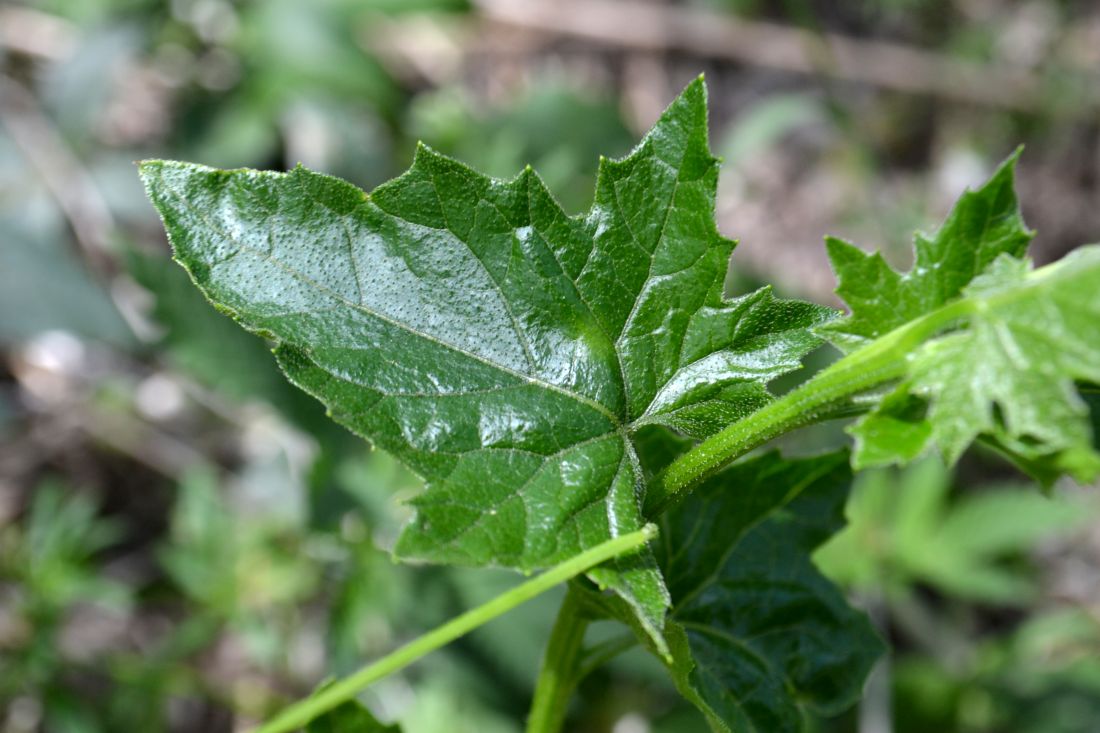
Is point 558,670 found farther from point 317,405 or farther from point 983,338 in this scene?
point 317,405

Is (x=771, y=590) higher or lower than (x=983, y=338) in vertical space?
lower

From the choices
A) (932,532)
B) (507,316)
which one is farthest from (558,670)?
(932,532)

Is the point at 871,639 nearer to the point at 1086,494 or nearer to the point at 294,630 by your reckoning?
the point at 294,630

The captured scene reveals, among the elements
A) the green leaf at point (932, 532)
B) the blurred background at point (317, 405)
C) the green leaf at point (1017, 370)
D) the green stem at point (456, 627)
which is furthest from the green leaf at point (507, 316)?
the green leaf at point (932, 532)

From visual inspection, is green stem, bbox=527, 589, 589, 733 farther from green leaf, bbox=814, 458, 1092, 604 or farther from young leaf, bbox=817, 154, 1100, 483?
green leaf, bbox=814, 458, 1092, 604

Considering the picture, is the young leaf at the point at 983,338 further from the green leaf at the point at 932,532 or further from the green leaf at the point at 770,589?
the green leaf at the point at 932,532

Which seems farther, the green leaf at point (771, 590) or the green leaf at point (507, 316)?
the green leaf at point (771, 590)
